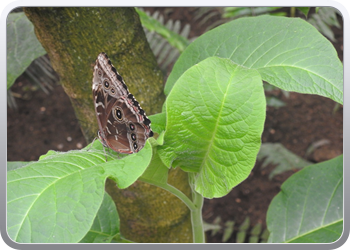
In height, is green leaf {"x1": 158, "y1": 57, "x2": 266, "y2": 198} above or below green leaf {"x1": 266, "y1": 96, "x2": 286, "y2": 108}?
above

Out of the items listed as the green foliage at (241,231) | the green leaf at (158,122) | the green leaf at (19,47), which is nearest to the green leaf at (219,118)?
the green leaf at (158,122)

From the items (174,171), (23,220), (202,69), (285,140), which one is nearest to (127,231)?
(174,171)

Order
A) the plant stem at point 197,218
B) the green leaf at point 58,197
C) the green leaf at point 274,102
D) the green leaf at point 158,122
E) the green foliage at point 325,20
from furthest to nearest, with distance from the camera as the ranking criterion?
the green leaf at point 274,102, the green foliage at point 325,20, the plant stem at point 197,218, the green leaf at point 158,122, the green leaf at point 58,197

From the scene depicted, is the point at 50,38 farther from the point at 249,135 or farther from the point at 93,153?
the point at 249,135

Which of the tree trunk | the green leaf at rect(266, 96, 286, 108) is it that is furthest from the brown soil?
the tree trunk

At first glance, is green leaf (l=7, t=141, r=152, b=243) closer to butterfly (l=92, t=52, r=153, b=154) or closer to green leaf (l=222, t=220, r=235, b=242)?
butterfly (l=92, t=52, r=153, b=154)

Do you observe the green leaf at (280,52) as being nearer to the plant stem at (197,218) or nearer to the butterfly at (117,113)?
the butterfly at (117,113)
